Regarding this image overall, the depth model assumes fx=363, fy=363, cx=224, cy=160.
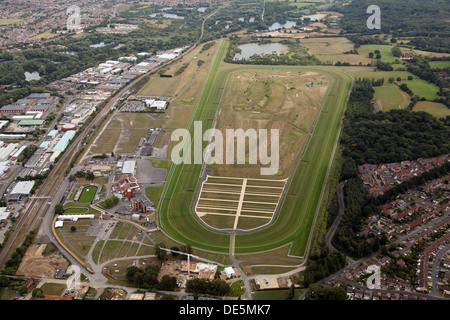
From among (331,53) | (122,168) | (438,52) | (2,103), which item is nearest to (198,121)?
(122,168)

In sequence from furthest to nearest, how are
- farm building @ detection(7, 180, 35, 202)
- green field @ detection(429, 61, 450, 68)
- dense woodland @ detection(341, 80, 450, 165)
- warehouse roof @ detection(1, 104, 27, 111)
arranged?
green field @ detection(429, 61, 450, 68) < warehouse roof @ detection(1, 104, 27, 111) < dense woodland @ detection(341, 80, 450, 165) < farm building @ detection(7, 180, 35, 202)

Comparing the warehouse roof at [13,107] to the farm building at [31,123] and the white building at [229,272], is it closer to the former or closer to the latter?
the farm building at [31,123]

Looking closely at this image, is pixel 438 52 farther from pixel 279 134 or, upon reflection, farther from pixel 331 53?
pixel 279 134

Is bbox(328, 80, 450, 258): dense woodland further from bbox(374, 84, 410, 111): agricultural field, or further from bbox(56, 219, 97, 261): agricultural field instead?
bbox(56, 219, 97, 261): agricultural field

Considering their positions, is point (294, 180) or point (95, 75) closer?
point (294, 180)

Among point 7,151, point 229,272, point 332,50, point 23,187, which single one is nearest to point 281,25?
point 332,50

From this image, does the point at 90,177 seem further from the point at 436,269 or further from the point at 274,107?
the point at 436,269

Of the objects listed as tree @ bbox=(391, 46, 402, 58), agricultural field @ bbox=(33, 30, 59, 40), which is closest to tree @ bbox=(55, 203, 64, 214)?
tree @ bbox=(391, 46, 402, 58)
